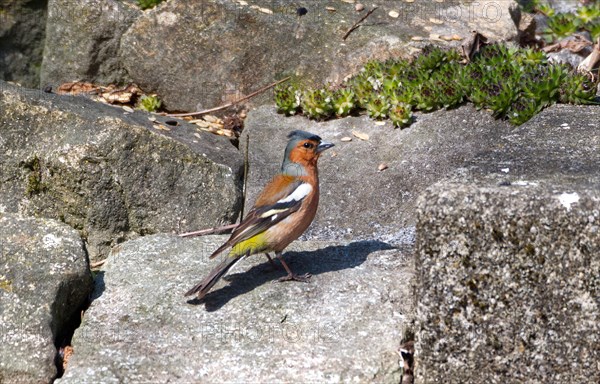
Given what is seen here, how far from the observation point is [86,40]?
29.3 feet

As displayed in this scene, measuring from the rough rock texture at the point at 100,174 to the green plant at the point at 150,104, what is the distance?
1535 millimetres

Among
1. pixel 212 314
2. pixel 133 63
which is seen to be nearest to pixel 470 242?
pixel 212 314

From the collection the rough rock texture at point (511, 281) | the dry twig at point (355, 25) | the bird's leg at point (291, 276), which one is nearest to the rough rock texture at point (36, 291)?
the bird's leg at point (291, 276)

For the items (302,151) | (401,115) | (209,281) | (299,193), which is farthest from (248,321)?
(401,115)

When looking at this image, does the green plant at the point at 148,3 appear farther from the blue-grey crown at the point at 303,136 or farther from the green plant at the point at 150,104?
the blue-grey crown at the point at 303,136

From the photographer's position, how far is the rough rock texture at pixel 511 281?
4504mm

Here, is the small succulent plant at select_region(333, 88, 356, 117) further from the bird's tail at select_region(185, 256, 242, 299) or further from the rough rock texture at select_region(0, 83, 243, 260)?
the bird's tail at select_region(185, 256, 242, 299)

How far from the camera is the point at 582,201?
14.8 feet

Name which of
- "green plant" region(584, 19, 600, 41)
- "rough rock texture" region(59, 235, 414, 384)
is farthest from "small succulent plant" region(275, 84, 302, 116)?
"green plant" region(584, 19, 600, 41)

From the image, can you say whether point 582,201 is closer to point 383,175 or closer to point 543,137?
point 543,137

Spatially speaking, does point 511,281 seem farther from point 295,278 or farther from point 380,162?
point 380,162

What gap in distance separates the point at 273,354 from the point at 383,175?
262 cm

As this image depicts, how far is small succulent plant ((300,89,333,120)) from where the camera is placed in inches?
323

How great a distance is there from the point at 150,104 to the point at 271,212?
11.5 feet
